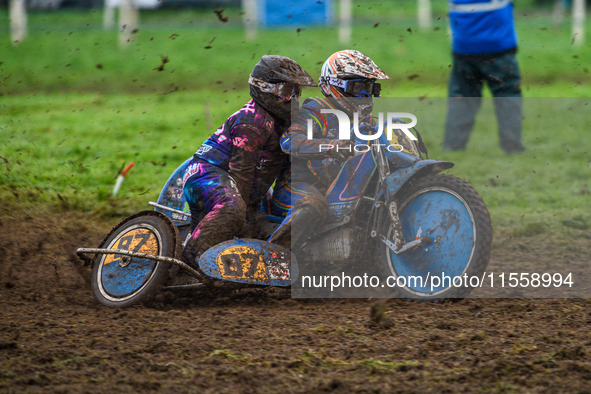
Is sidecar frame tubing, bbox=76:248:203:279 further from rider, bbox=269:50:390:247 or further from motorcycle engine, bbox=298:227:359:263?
motorcycle engine, bbox=298:227:359:263

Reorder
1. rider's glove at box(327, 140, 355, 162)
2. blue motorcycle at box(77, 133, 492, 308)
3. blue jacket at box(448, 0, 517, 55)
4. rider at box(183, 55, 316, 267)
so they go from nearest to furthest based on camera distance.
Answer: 1. blue motorcycle at box(77, 133, 492, 308)
2. rider's glove at box(327, 140, 355, 162)
3. rider at box(183, 55, 316, 267)
4. blue jacket at box(448, 0, 517, 55)

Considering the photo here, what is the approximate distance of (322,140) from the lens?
5629mm

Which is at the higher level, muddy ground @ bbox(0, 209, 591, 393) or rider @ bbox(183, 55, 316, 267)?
rider @ bbox(183, 55, 316, 267)

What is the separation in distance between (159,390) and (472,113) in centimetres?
839

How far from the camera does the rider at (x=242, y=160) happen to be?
5699mm

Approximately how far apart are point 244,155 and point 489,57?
5.56 m

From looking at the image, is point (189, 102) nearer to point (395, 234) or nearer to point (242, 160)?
point (242, 160)

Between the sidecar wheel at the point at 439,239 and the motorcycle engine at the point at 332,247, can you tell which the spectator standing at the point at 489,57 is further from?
the motorcycle engine at the point at 332,247

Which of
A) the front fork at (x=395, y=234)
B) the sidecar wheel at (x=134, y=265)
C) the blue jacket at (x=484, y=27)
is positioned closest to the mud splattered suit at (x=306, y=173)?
the front fork at (x=395, y=234)

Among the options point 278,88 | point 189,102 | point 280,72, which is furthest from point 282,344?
point 189,102

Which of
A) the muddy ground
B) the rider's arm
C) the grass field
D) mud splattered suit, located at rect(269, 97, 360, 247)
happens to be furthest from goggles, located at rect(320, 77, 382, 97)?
the grass field

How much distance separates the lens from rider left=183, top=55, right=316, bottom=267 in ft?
18.7

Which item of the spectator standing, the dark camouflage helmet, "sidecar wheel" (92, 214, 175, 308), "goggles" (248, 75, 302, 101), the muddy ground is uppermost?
the spectator standing

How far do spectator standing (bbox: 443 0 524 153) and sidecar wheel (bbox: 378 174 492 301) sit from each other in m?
5.32
